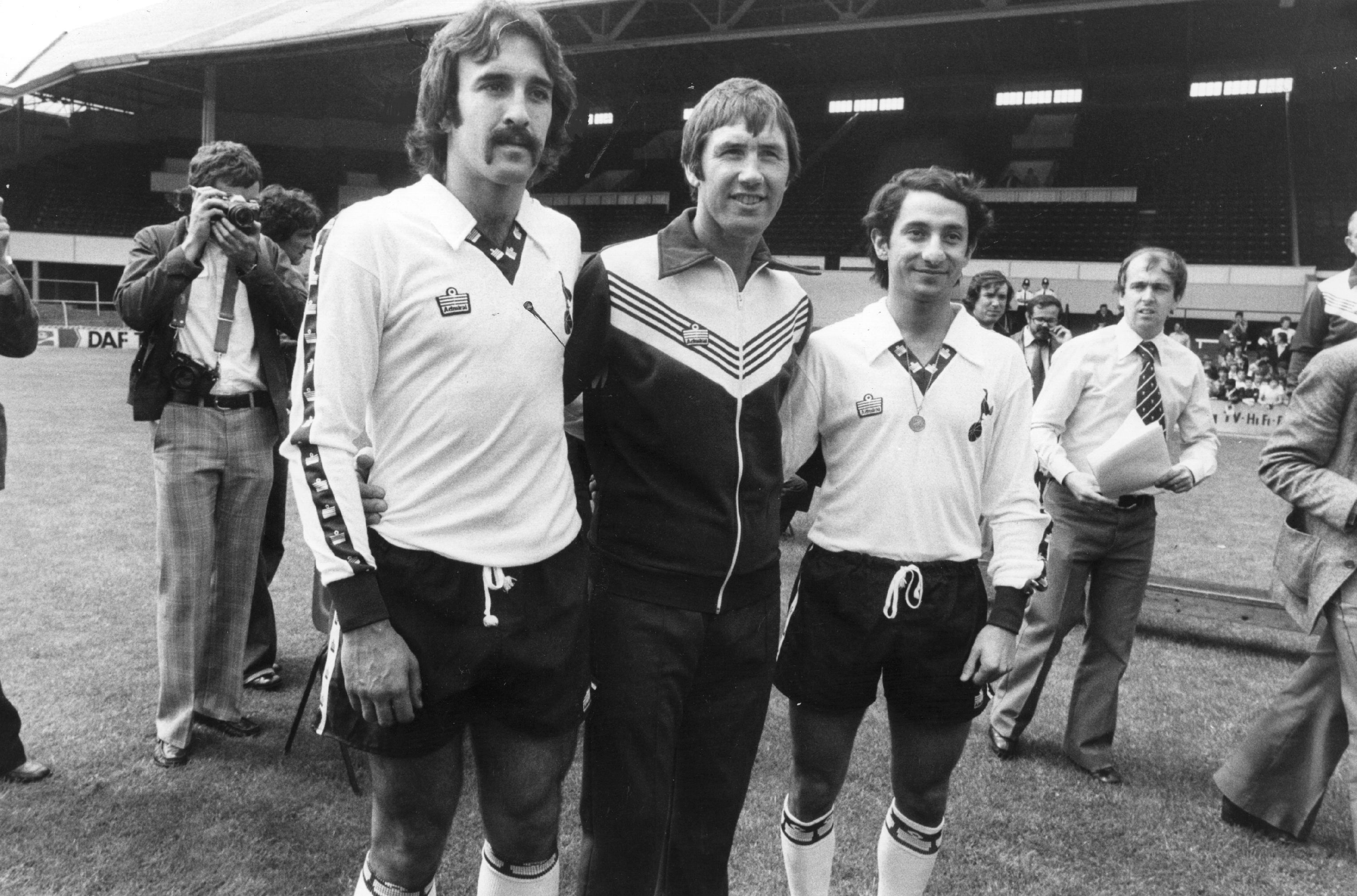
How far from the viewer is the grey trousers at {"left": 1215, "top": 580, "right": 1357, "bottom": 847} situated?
3.24 m

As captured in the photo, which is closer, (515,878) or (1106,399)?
(515,878)

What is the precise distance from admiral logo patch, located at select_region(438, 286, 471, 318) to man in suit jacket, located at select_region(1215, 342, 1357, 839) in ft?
7.97

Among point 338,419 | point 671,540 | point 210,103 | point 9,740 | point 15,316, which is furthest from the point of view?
point 210,103

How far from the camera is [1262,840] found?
133 inches

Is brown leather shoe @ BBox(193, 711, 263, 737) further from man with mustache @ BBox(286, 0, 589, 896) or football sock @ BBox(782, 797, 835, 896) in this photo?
football sock @ BBox(782, 797, 835, 896)

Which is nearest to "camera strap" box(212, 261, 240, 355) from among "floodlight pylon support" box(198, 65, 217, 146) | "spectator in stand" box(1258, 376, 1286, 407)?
"spectator in stand" box(1258, 376, 1286, 407)

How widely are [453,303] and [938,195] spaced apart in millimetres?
1282

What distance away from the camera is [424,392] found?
5.95ft

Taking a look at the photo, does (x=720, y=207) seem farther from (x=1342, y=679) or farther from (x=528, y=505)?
(x=1342, y=679)

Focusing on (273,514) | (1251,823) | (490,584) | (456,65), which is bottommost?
(1251,823)

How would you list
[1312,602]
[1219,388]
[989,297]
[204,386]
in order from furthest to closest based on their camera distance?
[1219,388] < [989,297] < [204,386] < [1312,602]

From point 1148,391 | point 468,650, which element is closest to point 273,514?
point 468,650

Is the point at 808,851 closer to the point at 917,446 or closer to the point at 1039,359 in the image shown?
the point at 917,446

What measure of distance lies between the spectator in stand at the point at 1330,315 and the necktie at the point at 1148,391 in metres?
0.50
